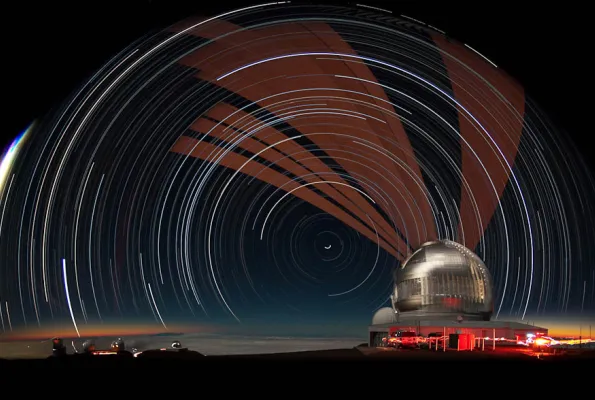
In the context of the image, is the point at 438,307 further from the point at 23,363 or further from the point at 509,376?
the point at 23,363

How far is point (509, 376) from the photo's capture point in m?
18.0

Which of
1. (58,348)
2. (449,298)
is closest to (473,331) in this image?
(449,298)

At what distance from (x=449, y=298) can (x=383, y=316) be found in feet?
31.4

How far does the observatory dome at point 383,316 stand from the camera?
49.1 metres

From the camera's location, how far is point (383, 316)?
163 feet

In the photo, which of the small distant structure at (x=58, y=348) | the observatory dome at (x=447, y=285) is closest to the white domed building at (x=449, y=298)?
the observatory dome at (x=447, y=285)

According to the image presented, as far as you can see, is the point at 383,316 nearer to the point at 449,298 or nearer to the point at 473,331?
the point at 449,298

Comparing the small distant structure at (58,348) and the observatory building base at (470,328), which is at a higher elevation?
the observatory building base at (470,328)

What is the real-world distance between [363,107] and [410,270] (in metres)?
10.9

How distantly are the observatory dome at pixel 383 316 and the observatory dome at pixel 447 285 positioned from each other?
6.21 metres

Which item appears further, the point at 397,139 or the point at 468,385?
the point at 397,139

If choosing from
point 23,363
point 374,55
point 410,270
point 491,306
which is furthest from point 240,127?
point 23,363

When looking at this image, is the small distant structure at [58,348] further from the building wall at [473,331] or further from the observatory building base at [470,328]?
the building wall at [473,331]

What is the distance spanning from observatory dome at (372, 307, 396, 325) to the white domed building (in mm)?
6083
